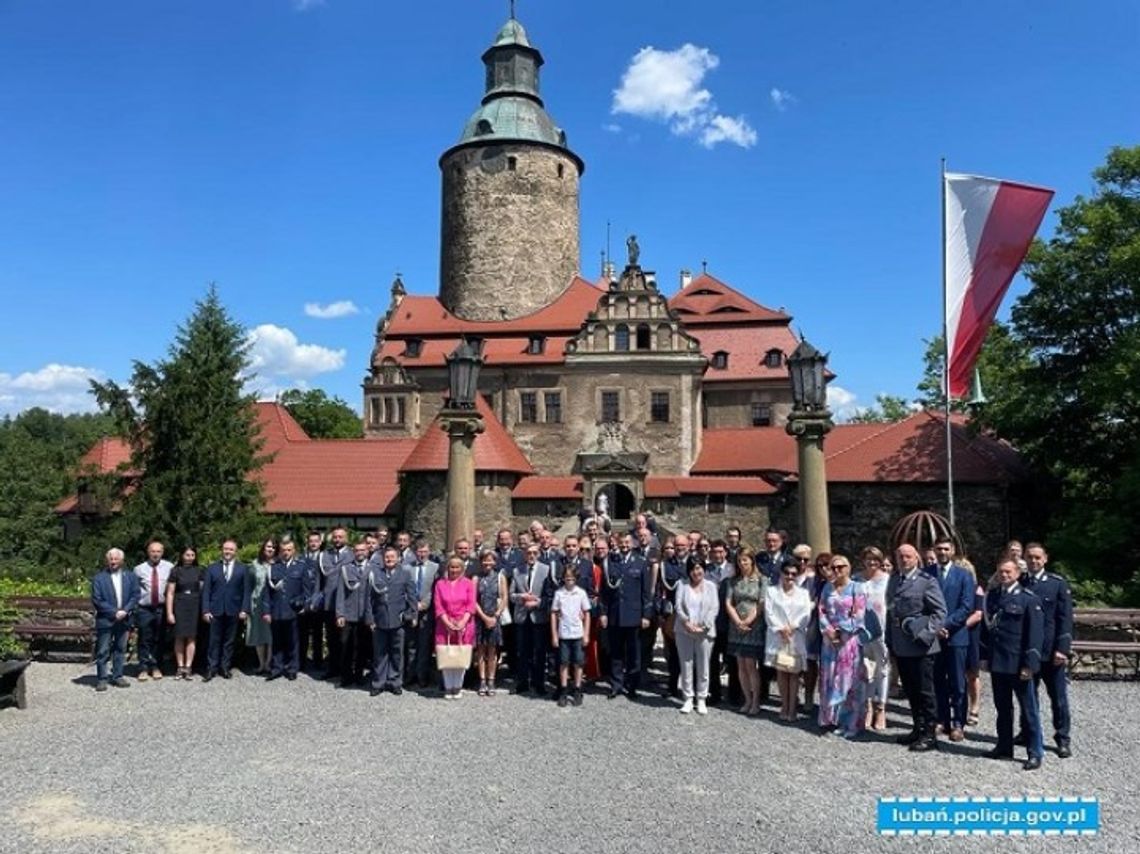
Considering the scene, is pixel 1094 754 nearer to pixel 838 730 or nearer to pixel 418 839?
pixel 838 730

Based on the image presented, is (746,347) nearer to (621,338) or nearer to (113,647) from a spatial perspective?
(621,338)

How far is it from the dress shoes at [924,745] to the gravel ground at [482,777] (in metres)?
0.11

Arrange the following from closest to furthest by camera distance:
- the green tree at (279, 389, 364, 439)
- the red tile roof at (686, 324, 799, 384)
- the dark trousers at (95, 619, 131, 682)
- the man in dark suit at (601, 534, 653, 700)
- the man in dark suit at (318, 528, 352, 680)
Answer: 1. the man in dark suit at (601, 534, 653, 700)
2. the dark trousers at (95, 619, 131, 682)
3. the man in dark suit at (318, 528, 352, 680)
4. the red tile roof at (686, 324, 799, 384)
5. the green tree at (279, 389, 364, 439)

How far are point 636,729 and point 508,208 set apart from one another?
30.7 metres

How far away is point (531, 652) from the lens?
28.7 ft

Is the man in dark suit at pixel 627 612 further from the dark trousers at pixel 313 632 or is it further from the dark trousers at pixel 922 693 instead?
the dark trousers at pixel 313 632

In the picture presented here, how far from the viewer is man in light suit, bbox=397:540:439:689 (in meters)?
8.76

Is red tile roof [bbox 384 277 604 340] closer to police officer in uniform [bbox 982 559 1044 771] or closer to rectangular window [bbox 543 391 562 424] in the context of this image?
rectangular window [bbox 543 391 562 424]

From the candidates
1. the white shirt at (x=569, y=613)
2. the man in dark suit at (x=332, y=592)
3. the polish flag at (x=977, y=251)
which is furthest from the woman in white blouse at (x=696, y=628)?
the polish flag at (x=977, y=251)

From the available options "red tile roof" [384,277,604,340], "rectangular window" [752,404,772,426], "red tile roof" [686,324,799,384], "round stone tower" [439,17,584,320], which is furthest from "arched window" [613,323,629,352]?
"round stone tower" [439,17,584,320]

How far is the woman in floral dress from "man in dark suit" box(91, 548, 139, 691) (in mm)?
7518

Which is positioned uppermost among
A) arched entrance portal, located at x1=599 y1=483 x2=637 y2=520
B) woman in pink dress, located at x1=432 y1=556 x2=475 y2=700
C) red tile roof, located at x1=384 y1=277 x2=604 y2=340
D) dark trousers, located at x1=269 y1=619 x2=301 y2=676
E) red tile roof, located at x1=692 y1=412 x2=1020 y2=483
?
red tile roof, located at x1=384 y1=277 x2=604 y2=340

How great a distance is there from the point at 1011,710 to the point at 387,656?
6.04m

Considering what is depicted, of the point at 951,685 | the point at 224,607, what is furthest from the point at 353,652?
the point at 951,685
